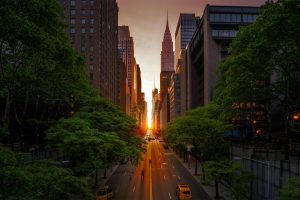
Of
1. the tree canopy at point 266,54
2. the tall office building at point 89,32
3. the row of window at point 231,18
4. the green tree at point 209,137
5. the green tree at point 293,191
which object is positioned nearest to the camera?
the green tree at point 293,191

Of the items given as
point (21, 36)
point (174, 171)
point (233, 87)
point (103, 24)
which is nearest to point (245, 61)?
point (233, 87)

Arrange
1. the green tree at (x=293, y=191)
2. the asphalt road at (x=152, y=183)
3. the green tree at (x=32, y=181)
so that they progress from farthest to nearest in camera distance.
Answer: the asphalt road at (x=152, y=183)
the green tree at (x=293, y=191)
the green tree at (x=32, y=181)

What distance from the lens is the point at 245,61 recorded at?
120 feet

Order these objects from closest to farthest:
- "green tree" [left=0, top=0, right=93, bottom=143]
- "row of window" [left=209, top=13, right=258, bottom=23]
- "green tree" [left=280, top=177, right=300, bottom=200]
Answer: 1. "green tree" [left=280, top=177, right=300, bottom=200]
2. "green tree" [left=0, top=0, right=93, bottom=143]
3. "row of window" [left=209, top=13, right=258, bottom=23]

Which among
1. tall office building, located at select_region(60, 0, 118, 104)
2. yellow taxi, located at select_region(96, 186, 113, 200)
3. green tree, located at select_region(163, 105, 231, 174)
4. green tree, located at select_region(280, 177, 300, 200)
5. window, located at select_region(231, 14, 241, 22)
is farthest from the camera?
tall office building, located at select_region(60, 0, 118, 104)

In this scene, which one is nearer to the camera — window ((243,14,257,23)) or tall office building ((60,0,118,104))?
window ((243,14,257,23))

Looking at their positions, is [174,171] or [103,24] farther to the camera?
[103,24]

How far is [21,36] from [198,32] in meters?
93.8

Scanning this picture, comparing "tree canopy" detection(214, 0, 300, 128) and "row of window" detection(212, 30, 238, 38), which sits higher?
"row of window" detection(212, 30, 238, 38)

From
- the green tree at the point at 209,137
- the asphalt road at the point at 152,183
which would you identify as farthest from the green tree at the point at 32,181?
the green tree at the point at 209,137

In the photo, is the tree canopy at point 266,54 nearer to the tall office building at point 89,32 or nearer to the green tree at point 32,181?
the green tree at point 32,181

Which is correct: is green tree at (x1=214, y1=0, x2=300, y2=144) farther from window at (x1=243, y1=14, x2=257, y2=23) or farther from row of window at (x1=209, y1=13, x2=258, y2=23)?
window at (x1=243, y1=14, x2=257, y2=23)

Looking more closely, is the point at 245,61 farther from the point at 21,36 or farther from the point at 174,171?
the point at 174,171

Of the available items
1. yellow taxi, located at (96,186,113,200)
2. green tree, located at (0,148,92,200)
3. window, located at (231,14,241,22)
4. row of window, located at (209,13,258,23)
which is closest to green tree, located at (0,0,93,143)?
green tree, located at (0,148,92,200)
